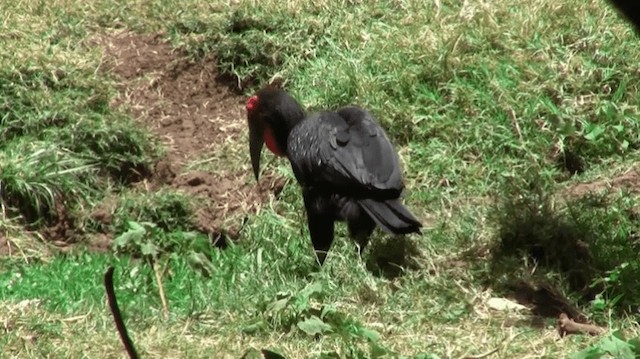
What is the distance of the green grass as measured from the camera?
4.30 m

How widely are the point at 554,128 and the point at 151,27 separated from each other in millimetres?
2932

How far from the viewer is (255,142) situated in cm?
634

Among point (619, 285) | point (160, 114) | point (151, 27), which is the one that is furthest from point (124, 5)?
point (619, 285)

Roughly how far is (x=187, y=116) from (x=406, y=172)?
1689mm

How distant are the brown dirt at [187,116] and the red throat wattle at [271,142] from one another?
23 cm

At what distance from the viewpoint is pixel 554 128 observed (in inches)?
240

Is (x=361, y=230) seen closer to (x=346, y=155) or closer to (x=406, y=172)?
(x=346, y=155)

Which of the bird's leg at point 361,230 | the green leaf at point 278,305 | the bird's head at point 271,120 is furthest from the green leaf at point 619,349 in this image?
the bird's head at point 271,120

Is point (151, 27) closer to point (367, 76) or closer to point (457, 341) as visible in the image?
point (367, 76)

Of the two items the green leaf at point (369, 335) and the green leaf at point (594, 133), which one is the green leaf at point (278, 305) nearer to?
the green leaf at point (369, 335)

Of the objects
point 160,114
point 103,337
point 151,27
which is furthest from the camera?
point 151,27

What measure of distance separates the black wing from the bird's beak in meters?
0.34

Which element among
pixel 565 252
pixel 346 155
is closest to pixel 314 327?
pixel 565 252

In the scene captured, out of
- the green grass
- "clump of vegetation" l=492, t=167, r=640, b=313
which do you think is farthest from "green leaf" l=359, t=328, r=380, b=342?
"clump of vegetation" l=492, t=167, r=640, b=313
